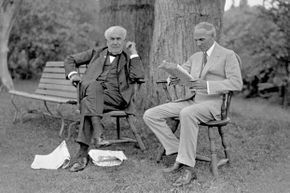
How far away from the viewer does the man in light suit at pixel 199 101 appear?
4.69 m

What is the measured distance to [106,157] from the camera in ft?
17.4

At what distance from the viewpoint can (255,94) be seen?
44.7 feet

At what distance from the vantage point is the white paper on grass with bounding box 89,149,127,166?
17.2 feet

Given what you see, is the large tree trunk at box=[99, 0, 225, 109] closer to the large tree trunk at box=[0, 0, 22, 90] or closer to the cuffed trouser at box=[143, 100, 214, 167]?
the cuffed trouser at box=[143, 100, 214, 167]

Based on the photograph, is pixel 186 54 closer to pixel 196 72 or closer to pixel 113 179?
pixel 196 72

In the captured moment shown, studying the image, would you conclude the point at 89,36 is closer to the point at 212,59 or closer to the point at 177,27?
the point at 177,27

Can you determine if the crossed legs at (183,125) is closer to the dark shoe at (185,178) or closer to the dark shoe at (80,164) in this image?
the dark shoe at (185,178)

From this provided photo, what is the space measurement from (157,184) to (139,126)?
2.40 m

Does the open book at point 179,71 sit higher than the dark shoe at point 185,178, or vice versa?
the open book at point 179,71

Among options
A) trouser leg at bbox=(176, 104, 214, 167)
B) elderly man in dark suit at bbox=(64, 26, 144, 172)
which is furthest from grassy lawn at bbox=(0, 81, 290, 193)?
elderly man in dark suit at bbox=(64, 26, 144, 172)

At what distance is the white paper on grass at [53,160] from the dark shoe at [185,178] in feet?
4.39

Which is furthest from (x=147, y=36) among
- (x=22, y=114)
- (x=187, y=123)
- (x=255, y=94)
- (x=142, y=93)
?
(x=255, y=94)

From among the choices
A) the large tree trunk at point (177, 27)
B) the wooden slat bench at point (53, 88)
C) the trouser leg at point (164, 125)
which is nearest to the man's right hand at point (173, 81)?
the trouser leg at point (164, 125)

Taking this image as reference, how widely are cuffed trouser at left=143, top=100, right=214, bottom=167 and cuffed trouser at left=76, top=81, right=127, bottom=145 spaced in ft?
1.97
